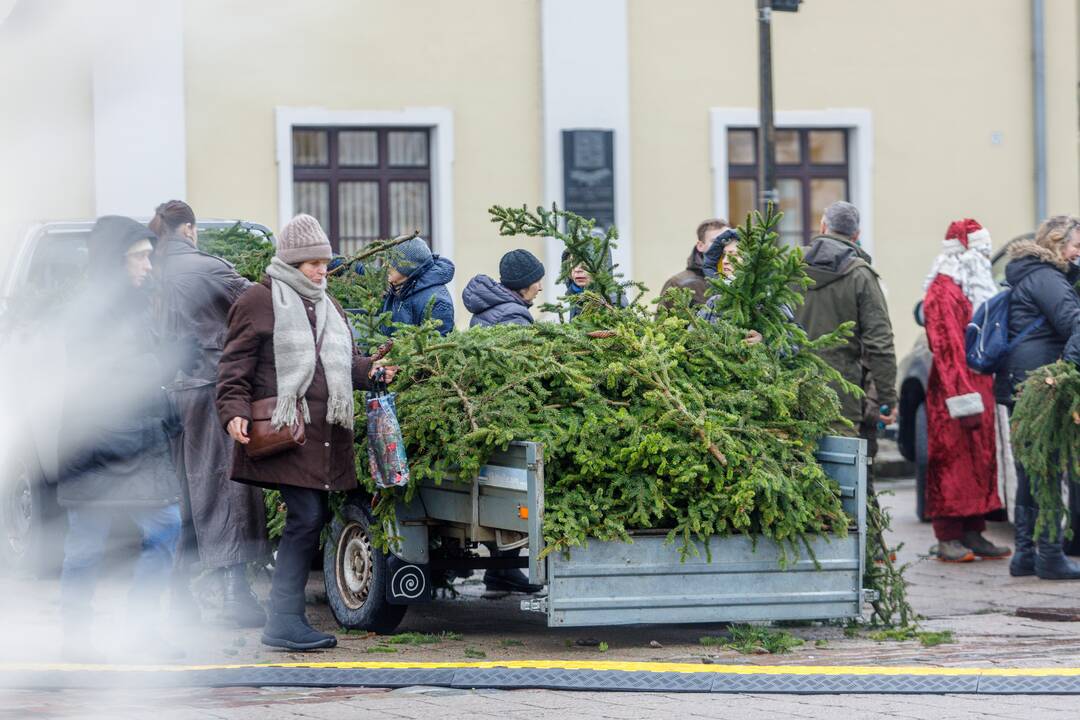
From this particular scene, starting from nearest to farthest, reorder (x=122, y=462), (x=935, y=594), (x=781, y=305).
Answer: (x=122, y=462), (x=781, y=305), (x=935, y=594)

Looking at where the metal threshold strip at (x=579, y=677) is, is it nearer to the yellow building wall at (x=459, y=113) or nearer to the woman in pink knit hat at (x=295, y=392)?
the woman in pink knit hat at (x=295, y=392)

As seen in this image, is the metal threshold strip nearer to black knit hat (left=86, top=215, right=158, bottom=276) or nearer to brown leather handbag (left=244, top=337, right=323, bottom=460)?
brown leather handbag (left=244, top=337, right=323, bottom=460)

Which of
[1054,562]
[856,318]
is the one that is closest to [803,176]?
[856,318]

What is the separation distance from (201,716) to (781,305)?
3.20m

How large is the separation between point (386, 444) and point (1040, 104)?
42.3 feet

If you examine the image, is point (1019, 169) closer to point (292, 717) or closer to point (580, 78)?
point (580, 78)

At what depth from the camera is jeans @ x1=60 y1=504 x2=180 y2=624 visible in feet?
22.1

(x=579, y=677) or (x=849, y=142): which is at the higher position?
(x=849, y=142)

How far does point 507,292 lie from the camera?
8.33 metres

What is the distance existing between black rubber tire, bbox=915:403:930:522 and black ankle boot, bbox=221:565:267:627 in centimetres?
537

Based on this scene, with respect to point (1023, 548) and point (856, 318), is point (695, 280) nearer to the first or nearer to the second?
point (856, 318)

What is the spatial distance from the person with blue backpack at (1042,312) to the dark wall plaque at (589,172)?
7711mm

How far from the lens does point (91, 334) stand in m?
6.80

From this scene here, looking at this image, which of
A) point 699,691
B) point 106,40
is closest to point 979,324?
point 699,691
